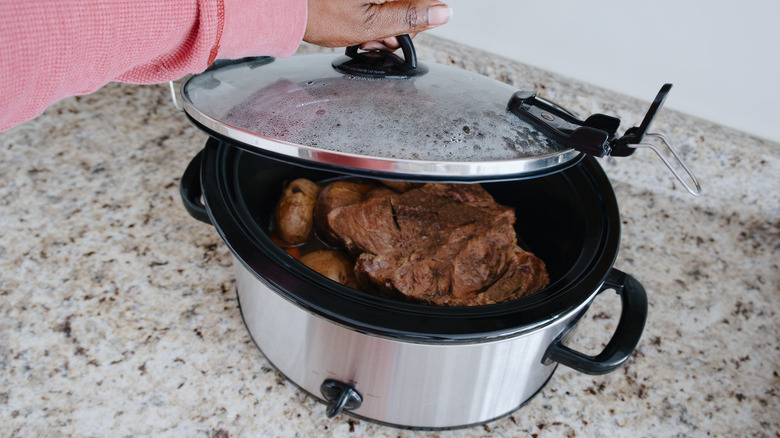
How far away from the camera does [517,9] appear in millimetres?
1012

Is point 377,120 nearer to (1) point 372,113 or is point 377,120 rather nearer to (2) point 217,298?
(1) point 372,113

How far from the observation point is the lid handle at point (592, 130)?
0.51 metres

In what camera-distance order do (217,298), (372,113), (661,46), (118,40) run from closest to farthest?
(118,40)
(372,113)
(217,298)
(661,46)

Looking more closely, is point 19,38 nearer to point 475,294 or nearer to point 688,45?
point 475,294

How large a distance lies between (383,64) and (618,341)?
45 centimetres

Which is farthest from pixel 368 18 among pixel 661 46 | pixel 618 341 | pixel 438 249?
pixel 661 46

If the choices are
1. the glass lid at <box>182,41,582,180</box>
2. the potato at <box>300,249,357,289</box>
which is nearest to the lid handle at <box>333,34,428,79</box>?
the glass lid at <box>182,41,582,180</box>

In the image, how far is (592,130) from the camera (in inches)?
20.6

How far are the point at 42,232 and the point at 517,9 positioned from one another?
38.6 inches

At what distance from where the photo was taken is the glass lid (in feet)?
1.66

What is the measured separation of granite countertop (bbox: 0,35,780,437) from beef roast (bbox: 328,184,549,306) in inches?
7.4

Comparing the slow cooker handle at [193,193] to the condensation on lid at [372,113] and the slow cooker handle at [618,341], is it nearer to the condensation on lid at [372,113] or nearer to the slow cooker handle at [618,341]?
the condensation on lid at [372,113]

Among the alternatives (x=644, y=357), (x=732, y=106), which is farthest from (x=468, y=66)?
(x=644, y=357)

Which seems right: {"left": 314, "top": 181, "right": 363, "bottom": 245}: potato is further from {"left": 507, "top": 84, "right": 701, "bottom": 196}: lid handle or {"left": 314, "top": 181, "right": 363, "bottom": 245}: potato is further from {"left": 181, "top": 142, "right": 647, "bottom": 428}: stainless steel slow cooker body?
{"left": 507, "top": 84, "right": 701, "bottom": 196}: lid handle
